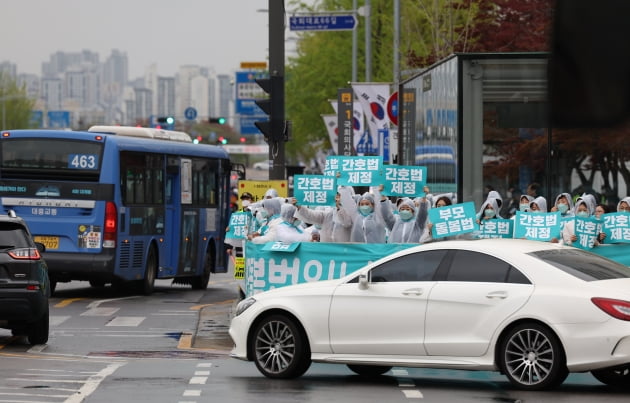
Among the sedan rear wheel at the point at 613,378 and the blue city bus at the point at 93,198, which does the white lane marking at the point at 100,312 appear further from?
the sedan rear wheel at the point at 613,378

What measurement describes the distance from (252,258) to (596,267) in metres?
6.42

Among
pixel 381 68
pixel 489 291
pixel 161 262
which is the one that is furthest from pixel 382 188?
pixel 381 68

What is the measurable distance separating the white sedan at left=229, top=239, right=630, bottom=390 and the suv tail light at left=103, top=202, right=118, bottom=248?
1164 cm

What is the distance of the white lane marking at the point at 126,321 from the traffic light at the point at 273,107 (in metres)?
3.53

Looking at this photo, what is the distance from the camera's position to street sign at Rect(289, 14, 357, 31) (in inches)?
1361

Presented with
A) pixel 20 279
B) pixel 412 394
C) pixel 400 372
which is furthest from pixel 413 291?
pixel 20 279

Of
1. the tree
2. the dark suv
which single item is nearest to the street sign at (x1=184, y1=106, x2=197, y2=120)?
the tree

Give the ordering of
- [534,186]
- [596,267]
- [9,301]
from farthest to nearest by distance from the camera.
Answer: [534,186]
[9,301]
[596,267]

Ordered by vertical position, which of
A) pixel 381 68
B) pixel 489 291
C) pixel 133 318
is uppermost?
pixel 381 68

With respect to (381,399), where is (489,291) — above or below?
above

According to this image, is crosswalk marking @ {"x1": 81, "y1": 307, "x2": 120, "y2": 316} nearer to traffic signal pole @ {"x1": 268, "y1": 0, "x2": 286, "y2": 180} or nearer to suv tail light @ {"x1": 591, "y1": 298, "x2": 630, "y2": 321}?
traffic signal pole @ {"x1": 268, "y1": 0, "x2": 286, "y2": 180}

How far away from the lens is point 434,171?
70.5ft

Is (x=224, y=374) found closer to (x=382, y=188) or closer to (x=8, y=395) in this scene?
(x=8, y=395)

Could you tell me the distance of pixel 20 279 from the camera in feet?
49.4
